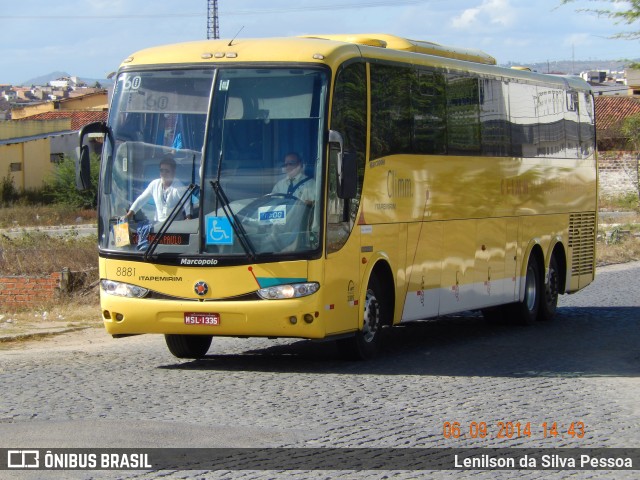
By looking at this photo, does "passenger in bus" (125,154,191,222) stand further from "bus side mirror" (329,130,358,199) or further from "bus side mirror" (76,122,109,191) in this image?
"bus side mirror" (329,130,358,199)

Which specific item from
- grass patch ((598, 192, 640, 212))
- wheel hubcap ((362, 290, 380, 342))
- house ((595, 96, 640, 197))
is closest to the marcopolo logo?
wheel hubcap ((362, 290, 380, 342))

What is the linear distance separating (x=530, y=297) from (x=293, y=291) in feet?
25.6

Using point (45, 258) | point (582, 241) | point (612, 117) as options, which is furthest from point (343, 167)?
point (612, 117)

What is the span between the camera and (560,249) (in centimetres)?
2086

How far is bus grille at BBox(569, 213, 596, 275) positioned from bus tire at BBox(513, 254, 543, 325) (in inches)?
64.1

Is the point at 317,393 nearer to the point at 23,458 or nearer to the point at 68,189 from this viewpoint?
the point at 23,458

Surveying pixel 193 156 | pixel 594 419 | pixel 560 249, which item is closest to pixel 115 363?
pixel 193 156

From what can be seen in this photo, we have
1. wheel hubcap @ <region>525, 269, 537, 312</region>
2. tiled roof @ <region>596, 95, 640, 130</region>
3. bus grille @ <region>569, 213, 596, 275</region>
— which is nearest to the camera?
wheel hubcap @ <region>525, 269, 537, 312</region>

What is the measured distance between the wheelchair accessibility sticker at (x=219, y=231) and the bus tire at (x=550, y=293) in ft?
27.8

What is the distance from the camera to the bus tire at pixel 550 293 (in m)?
20.0

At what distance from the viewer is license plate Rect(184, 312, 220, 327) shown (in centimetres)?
1289

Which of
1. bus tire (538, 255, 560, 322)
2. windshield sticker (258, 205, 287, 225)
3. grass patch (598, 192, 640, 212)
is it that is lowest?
grass patch (598, 192, 640, 212)

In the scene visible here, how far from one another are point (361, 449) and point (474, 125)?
914cm

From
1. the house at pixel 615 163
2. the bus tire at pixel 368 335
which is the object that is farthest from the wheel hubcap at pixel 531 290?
the house at pixel 615 163
